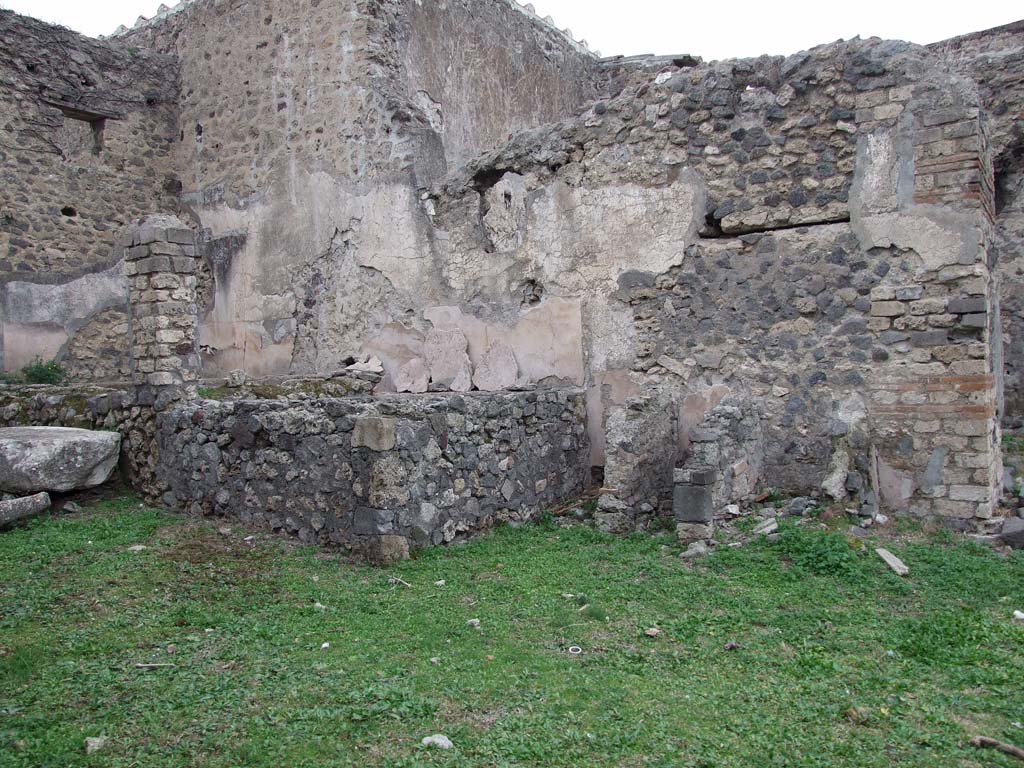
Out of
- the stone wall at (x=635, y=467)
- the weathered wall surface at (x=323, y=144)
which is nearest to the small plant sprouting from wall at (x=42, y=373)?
the weathered wall surface at (x=323, y=144)

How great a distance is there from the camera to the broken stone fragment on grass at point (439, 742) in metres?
3.12

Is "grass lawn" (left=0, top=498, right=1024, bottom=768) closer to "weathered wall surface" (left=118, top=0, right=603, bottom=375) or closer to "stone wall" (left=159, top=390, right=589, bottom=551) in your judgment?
"stone wall" (left=159, top=390, right=589, bottom=551)

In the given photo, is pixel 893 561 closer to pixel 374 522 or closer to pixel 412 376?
pixel 374 522

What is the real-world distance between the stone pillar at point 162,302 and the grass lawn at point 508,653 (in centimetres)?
168

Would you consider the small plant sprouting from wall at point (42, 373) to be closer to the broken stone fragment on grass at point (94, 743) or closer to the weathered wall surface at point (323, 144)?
the weathered wall surface at point (323, 144)

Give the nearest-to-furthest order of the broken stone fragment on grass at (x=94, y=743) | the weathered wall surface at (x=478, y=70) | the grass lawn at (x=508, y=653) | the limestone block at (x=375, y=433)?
1. the broken stone fragment on grass at (x=94, y=743)
2. the grass lawn at (x=508, y=653)
3. the limestone block at (x=375, y=433)
4. the weathered wall surface at (x=478, y=70)

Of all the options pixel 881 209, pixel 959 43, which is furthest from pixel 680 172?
pixel 959 43

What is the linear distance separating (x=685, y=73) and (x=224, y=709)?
6.25 meters

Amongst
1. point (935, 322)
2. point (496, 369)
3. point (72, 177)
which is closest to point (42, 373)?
point (72, 177)

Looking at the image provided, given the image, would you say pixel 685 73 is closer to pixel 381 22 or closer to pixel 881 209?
pixel 881 209

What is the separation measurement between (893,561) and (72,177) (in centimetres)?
1022

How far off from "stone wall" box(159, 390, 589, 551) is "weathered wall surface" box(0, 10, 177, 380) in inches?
173

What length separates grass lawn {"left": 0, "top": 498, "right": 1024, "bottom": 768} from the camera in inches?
124

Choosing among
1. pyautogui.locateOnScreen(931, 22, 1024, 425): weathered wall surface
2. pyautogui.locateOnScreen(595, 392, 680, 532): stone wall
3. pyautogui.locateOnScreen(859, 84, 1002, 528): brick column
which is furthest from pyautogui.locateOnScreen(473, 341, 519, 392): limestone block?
pyautogui.locateOnScreen(931, 22, 1024, 425): weathered wall surface
